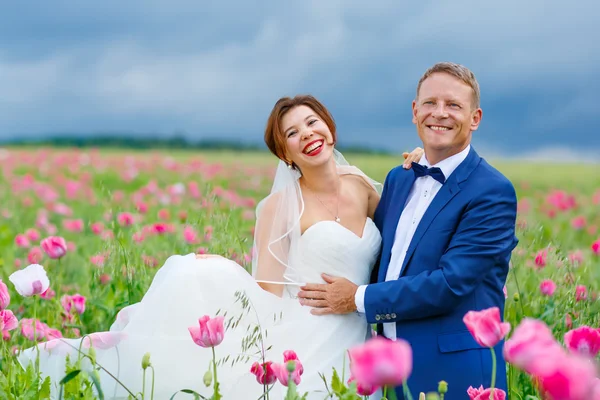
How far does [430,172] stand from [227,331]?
44.0 inches

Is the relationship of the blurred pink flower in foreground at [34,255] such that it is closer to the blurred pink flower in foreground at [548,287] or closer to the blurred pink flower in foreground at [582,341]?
the blurred pink flower in foreground at [548,287]

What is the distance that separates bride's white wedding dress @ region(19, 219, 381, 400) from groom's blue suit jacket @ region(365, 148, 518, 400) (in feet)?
1.11

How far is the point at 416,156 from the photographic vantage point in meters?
3.57

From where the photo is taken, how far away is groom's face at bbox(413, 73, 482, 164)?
10.2 ft

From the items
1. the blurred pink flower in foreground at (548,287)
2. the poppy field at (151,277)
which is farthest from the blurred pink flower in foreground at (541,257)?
the blurred pink flower in foreground at (548,287)

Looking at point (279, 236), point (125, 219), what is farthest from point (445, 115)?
point (125, 219)

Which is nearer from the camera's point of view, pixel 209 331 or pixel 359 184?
pixel 209 331

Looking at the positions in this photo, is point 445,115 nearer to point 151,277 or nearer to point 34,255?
point 151,277

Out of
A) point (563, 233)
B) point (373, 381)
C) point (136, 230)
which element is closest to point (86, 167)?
point (563, 233)

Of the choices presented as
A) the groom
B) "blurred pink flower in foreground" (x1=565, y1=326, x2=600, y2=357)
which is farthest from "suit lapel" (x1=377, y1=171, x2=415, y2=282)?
"blurred pink flower in foreground" (x1=565, y1=326, x2=600, y2=357)

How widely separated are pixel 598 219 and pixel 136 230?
26.6 feet

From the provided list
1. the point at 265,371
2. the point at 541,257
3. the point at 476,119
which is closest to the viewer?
the point at 265,371

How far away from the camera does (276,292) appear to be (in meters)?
3.65

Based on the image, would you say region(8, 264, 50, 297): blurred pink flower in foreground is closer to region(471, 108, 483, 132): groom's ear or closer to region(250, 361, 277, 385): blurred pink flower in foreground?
region(250, 361, 277, 385): blurred pink flower in foreground
